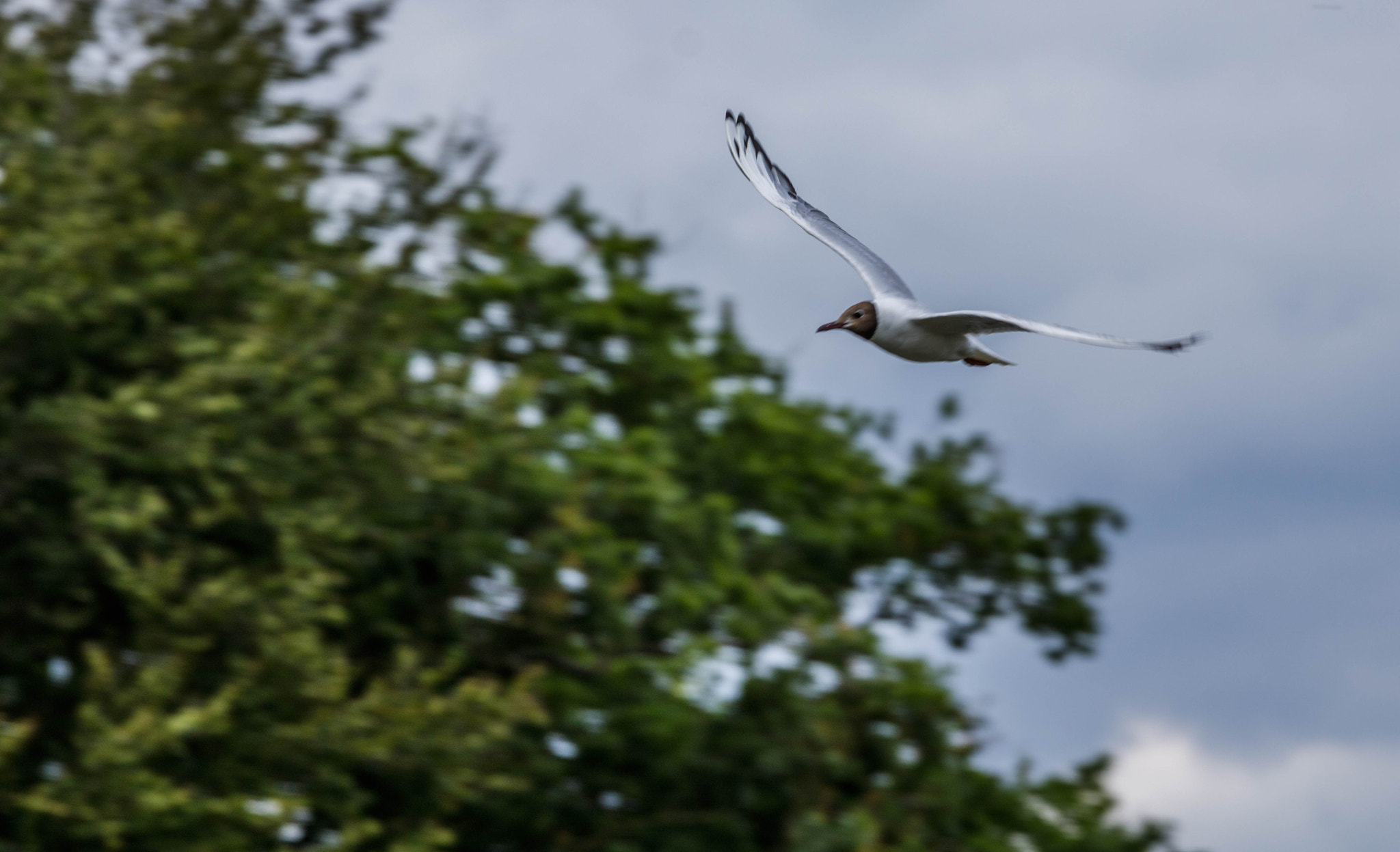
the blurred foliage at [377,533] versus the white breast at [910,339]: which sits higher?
the blurred foliage at [377,533]

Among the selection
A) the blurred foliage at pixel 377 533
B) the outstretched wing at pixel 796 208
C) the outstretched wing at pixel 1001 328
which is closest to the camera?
the outstretched wing at pixel 1001 328

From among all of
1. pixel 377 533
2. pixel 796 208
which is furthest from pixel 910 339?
pixel 377 533

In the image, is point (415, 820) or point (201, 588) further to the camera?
point (415, 820)

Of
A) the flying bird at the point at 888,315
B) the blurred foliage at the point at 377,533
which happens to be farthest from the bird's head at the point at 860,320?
the blurred foliage at the point at 377,533

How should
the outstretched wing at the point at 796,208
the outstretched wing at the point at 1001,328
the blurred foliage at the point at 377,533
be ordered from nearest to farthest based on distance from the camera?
the outstretched wing at the point at 1001,328
the outstretched wing at the point at 796,208
the blurred foliage at the point at 377,533

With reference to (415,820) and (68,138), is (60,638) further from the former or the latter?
(68,138)

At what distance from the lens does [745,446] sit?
39.0 ft

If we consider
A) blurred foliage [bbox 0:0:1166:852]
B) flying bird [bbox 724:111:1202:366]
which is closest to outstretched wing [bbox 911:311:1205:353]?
flying bird [bbox 724:111:1202:366]

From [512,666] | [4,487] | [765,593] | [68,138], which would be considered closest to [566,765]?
[512,666]

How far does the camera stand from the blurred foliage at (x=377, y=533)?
877cm

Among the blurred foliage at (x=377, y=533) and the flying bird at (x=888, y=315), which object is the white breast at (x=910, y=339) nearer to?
the flying bird at (x=888, y=315)

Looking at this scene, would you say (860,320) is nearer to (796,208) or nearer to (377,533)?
(796,208)

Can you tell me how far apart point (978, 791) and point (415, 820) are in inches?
156

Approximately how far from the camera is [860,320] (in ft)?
15.5
